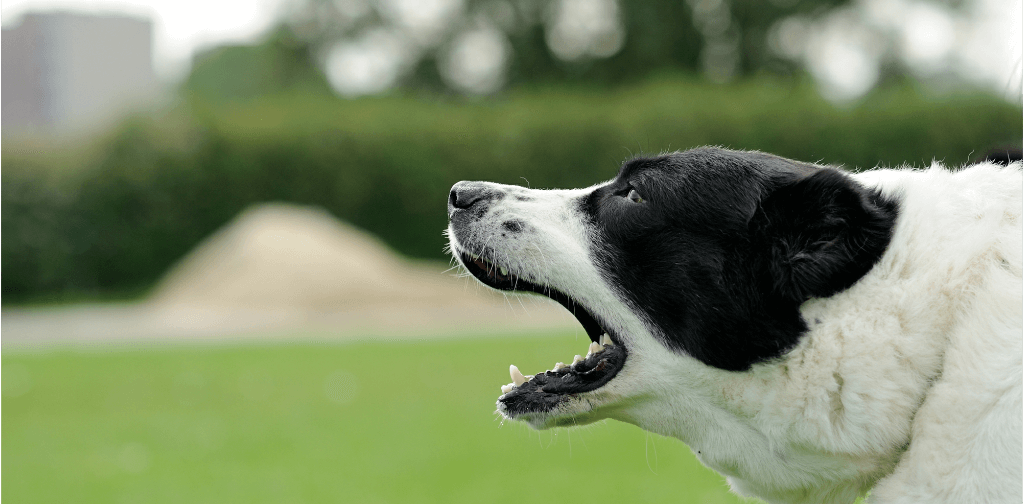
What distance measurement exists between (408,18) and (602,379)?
25.7 meters

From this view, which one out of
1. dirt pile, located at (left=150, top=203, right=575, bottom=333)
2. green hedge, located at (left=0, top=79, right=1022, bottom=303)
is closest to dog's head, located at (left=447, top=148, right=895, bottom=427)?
dirt pile, located at (left=150, top=203, right=575, bottom=333)

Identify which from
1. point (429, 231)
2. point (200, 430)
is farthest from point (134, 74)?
point (200, 430)

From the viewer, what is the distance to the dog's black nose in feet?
8.85

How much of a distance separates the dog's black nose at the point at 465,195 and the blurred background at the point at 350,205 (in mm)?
223

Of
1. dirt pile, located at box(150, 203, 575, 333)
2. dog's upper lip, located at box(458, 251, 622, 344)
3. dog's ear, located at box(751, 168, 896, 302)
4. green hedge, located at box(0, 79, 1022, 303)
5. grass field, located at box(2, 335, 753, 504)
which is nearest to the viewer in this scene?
dog's ear, located at box(751, 168, 896, 302)

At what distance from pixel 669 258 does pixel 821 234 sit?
16.1 inches

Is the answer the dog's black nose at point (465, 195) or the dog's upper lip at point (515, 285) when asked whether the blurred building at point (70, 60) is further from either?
the dog's upper lip at point (515, 285)

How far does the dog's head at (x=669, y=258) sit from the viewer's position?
2.17 meters

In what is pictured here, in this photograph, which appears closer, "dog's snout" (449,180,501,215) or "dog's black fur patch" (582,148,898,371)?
"dog's black fur patch" (582,148,898,371)

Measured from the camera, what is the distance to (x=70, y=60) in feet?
87.5

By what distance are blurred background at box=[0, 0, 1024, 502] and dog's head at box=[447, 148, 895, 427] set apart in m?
0.31

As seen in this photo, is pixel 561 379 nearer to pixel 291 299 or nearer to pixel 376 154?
pixel 291 299

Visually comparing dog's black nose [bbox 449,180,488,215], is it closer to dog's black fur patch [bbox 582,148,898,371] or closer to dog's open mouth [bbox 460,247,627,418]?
dog's open mouth [bbox 460,247,627,418]

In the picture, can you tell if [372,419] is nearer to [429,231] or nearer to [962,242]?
[962,242]
